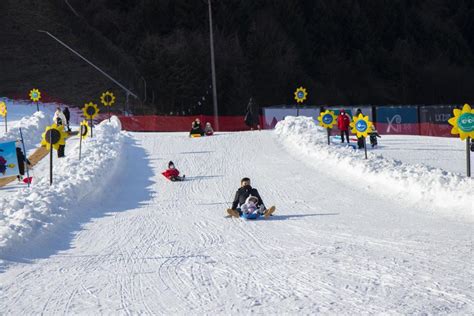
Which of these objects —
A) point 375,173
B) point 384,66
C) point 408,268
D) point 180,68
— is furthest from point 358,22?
point 408,268

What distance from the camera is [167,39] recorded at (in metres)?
67.2

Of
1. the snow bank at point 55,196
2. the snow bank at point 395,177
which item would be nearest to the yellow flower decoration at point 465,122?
the snow bank at point 395,177

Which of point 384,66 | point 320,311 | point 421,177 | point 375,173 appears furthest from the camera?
point 384,66

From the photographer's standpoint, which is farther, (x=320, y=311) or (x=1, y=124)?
(x=1, y=124)

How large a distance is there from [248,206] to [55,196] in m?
4.55

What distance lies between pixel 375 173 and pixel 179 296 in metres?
12.1

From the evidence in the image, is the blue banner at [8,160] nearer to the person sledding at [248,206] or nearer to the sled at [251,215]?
the person sledding at [248,206]

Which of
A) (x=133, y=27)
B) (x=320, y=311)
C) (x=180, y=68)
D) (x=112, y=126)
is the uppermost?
(x=133, y=27)

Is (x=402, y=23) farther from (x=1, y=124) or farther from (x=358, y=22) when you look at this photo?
(x=1, y=124)

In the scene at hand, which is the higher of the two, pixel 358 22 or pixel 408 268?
pixel 358 22

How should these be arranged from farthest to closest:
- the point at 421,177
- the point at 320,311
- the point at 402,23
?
the point at 402,23, the point at 421,177, the point at 320,311

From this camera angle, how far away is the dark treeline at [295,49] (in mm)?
63375

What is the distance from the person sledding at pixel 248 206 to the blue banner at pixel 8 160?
24.4 feet

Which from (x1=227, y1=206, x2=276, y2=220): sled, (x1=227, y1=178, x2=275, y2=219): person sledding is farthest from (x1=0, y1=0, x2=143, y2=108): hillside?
(x1=227, y1=206, x2=276, y2=220): sled
